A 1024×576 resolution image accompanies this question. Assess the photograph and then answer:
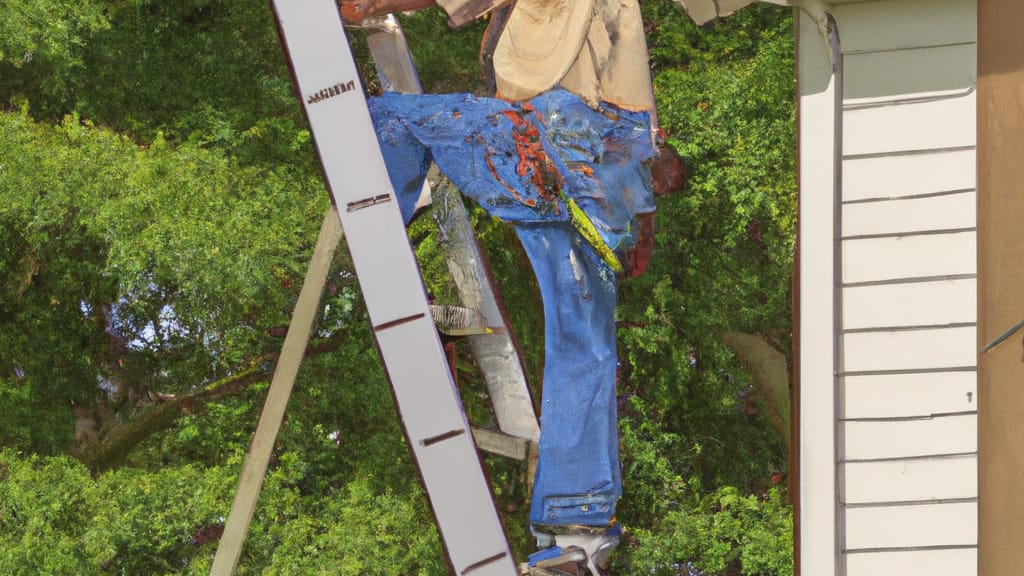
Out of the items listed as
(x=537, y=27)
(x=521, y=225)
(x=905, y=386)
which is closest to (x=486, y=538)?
(x=521, y=225)

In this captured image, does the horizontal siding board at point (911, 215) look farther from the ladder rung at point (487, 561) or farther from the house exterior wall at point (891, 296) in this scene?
the ladder rung at point (487, 561)

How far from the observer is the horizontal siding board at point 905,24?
6.54 meters

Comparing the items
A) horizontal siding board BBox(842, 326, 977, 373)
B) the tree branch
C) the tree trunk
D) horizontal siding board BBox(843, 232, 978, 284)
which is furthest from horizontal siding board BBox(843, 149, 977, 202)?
the tree branch

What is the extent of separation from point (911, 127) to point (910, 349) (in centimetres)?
107

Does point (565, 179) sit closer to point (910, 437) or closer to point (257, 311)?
point (910, 437)

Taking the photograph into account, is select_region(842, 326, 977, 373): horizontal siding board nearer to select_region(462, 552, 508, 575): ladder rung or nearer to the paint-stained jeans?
the paint-stained jeans

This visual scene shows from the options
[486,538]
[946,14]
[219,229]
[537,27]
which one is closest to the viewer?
[946,14]

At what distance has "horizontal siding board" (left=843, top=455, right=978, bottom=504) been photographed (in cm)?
654

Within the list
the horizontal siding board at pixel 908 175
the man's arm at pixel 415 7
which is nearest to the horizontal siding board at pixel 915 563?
the horizontal siding board at pixel 908 175

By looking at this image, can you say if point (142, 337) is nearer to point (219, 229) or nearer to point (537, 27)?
point (219, 229)

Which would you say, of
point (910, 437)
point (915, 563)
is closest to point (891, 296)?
point (910, 437)

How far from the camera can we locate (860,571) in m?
6.64

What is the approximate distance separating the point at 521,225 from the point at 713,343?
2.21 metres

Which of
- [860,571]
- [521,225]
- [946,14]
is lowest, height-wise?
[860,571]
